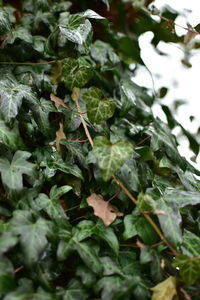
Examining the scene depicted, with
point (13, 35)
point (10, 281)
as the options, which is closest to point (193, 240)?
point (10, 281)

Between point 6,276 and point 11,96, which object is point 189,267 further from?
point 11,96

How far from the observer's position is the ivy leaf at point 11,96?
87cm

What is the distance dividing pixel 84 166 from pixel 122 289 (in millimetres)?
Answer: 377

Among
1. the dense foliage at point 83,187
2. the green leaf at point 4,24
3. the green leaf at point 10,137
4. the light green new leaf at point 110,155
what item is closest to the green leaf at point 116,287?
the dense foliage at point 83,187

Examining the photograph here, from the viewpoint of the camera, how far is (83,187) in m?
0.98

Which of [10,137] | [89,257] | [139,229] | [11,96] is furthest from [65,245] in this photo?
[11,96]

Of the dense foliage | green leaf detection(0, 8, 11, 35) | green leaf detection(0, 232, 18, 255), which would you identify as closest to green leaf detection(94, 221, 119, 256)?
the dense foliage

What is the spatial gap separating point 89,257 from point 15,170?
0.26 metres

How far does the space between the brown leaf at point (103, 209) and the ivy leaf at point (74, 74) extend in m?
0.33

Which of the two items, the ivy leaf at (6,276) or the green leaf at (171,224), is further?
the green leaf at (171,224)

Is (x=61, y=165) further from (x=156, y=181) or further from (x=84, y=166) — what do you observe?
(x=156, y=181)

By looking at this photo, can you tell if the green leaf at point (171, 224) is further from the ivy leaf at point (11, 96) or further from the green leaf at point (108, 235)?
the ivy leaf at point (11, 96)

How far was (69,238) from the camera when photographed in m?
0.77

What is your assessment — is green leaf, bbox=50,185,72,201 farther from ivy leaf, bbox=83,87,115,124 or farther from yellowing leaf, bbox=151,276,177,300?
yellowing leaf, bbox=151,276,177,300
